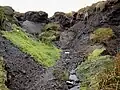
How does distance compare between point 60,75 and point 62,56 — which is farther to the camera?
point 62,56

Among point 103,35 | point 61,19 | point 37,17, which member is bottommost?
point 103,35

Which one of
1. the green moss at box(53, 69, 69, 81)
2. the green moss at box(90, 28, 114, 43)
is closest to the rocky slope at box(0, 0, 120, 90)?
the green moss at box(53, 69, 69, 81)

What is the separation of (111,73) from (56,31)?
20033 mm

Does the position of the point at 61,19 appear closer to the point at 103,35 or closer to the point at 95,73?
the point at 103,35

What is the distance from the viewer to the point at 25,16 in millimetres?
34656

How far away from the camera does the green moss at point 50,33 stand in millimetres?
24120

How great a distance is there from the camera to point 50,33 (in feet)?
87.9

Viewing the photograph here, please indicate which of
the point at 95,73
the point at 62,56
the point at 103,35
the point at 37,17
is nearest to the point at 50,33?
the point at 37,17

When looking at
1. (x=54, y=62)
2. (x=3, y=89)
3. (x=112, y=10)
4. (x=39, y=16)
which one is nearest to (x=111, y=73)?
(x=3, y=89)

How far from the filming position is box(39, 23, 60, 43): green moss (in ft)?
79.1

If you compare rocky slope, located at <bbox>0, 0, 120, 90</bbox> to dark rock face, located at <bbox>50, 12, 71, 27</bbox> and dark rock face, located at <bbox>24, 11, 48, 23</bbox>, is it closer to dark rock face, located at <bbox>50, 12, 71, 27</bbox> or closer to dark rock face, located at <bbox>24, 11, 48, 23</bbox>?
dark rock face, located at <bbox>50, 12, 71, 27</bbox>

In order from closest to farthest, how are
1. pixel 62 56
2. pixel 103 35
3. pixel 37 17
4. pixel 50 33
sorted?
pixel 62 56
pixel 103 35
pixel 50 33
pixel 37 17

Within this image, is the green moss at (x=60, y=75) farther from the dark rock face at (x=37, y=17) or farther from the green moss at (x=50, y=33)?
the dark rock face at (x=37, y=17)

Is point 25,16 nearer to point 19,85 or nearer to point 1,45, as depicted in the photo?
point 1,45
